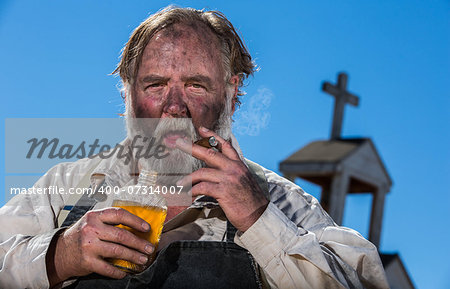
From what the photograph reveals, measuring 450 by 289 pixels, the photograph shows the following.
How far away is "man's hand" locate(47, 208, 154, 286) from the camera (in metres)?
1.80

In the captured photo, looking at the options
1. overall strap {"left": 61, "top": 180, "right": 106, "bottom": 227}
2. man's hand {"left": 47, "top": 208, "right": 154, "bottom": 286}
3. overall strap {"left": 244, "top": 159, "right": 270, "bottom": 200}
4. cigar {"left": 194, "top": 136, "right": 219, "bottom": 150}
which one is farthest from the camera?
overall strap {"left": 244, "top": 159, "right": 270, "bottom": 200}

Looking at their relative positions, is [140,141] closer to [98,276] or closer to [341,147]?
[98,276]

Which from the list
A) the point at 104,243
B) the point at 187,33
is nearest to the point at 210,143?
the point at 104,243

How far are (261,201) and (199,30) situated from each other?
116cm

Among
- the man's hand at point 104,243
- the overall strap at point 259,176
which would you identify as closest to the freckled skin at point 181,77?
the overall strap at point 259,176

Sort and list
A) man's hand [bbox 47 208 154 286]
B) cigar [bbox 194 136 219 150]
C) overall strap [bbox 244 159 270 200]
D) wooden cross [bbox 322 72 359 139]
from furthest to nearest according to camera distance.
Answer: wooden cross [bbox 322 72 359 139], overall strap [bbox 244 159 270 200], cigar [bbox 194 136 219 150], man's hand [bbox 47 208 154 286]

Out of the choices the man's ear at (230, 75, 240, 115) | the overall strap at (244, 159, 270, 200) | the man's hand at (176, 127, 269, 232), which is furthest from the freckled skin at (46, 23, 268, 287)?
the overall strap at (244, 159, 270, 200)

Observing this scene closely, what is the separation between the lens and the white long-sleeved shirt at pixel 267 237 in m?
2.08

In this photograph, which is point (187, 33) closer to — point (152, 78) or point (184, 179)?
point (152, 78)

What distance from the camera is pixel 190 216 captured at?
257 cm

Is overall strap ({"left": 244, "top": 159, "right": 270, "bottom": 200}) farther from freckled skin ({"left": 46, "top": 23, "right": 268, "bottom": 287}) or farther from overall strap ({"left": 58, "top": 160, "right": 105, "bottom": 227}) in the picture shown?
overall strap ({"left": 58, "top": 160, "right": 105, "bottom": 227})

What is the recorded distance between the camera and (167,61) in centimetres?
274

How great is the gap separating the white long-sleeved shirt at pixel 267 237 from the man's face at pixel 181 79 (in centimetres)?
43

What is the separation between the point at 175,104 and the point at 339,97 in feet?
19.4
